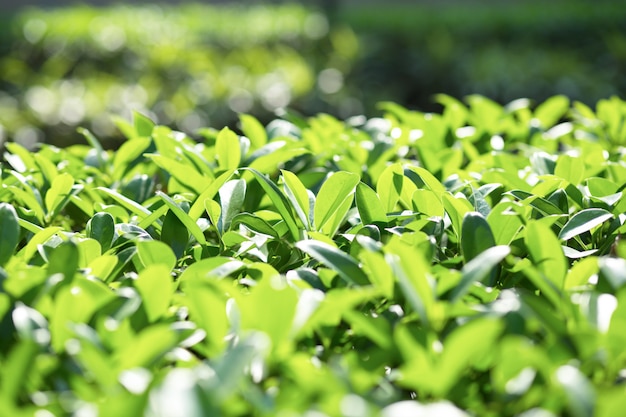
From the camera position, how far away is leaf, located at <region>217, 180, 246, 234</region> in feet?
6.23

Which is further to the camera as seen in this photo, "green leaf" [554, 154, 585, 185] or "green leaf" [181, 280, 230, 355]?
"green leaf" [554, 154, 585, 185]

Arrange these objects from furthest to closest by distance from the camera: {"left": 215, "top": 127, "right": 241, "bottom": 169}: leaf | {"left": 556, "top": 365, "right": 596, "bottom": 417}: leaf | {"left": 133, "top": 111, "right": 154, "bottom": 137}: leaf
A: {"left": 133, "top": 111, "right": 154, "bottom": 137}: leaf, {"left": 215, "top": 127, "right": 241, "bottom": 169}: leaf, {"left": 556, "top": 365, "right": 596, "bottom": 417}: leaf

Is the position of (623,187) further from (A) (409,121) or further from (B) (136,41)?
(B) (136,41)

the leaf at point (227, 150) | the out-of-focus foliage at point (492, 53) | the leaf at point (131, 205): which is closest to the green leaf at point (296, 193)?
the leaf at point (131, 205)

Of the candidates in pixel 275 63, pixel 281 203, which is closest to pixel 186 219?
pixel 281 203

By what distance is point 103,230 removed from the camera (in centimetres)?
180

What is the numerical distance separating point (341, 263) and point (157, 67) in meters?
5.70

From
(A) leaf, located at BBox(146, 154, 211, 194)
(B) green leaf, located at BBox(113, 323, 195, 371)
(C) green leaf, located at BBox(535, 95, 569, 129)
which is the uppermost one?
(B) green leaf, located at BBox(113, 323, 195, 371)

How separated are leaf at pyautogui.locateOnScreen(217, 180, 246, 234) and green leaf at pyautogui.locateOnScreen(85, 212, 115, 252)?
0.80 feet

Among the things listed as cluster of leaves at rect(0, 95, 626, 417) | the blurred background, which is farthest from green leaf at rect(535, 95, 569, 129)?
the blurred background

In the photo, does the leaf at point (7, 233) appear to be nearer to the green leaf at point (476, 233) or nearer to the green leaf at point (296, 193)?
the green leaf at point (296, 193)

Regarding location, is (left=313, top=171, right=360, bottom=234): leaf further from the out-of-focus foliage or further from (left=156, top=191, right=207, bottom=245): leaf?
the out-of-focus foliage

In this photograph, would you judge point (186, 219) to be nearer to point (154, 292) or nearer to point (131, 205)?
point (131, 205)

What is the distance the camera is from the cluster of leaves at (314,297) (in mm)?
1184
